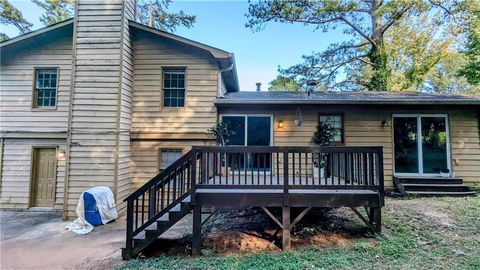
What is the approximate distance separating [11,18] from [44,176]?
46.1 ft

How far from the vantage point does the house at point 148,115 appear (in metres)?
7.54

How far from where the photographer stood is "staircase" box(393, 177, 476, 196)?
7605mm

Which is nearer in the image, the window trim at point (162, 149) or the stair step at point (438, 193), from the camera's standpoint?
the stair step at point (438, 193)

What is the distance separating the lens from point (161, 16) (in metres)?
18.5

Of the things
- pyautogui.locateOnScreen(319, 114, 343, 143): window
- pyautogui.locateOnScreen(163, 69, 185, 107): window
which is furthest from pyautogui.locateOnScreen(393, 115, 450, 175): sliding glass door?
pyautogui.locateOnScreen(163, 69, 185, 107): window

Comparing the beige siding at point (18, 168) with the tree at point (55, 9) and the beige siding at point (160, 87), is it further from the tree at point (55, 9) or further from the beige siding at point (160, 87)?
the tree at point (55, 9)

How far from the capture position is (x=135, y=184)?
318 inches

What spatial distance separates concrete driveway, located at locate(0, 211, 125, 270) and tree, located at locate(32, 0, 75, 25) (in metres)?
14.6

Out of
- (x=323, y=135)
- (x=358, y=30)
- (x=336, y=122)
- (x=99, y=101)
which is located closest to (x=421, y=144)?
(x=336, y=122)

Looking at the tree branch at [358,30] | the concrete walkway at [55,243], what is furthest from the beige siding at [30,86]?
the tree branch at [358,30]

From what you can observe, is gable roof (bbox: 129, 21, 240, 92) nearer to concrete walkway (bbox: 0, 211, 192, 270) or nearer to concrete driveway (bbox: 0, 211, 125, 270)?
concrete walkway (bbox: 0, 211, 192, 270)

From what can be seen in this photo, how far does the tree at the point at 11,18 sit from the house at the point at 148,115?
36.4 ft

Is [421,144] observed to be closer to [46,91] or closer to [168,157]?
[168,157]

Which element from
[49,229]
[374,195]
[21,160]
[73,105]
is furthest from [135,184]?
[374,195]
